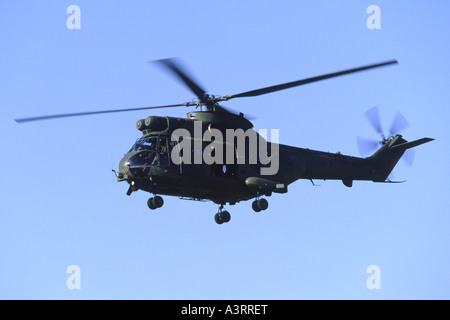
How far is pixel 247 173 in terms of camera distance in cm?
3281

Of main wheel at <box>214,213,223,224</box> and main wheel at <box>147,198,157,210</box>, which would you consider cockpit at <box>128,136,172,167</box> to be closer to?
main wheel at <box>147,198,157,210</box>

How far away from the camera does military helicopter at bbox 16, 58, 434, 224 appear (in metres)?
30.3

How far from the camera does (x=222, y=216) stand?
1321 inches

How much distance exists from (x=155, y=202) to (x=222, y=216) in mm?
4033

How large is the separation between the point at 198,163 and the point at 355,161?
31.3 feet

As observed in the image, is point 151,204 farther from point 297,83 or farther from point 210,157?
point 297,83

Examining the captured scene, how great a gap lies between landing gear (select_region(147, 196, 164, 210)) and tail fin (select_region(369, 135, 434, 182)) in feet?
41.1

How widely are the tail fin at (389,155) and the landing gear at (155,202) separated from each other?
12533mm

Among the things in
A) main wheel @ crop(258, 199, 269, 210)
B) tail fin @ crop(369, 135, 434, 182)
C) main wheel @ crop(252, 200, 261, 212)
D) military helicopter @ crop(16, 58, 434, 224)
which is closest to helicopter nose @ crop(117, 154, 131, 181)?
military helicopter @ crop(16, 58, 434, 224)

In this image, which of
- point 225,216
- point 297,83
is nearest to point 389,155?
point 225,216

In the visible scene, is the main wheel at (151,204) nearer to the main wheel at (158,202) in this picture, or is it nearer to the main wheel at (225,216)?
the main wheel at (158,202)

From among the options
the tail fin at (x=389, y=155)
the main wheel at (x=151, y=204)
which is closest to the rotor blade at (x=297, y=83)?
the main wheel at (x=151, y=204)
